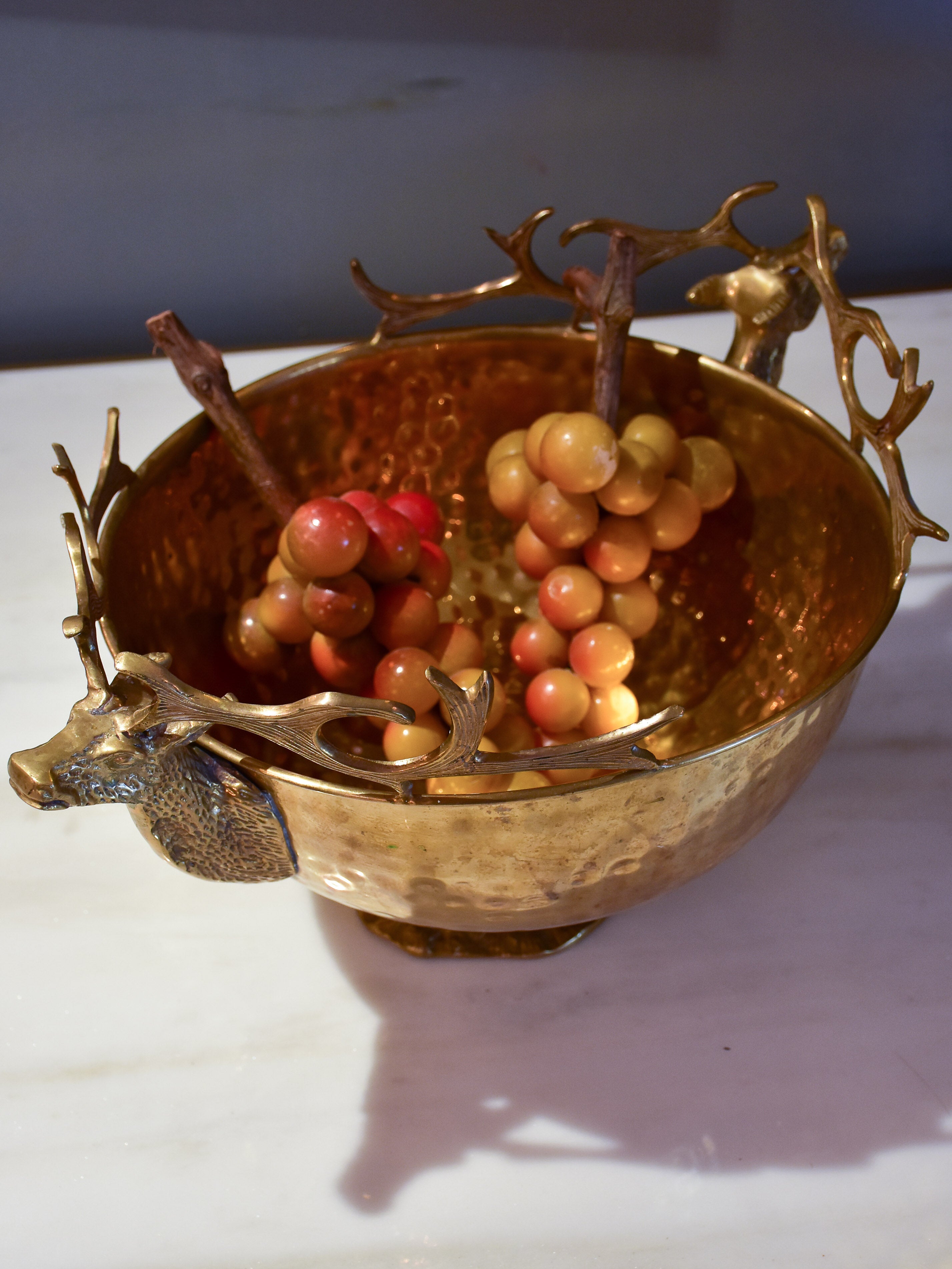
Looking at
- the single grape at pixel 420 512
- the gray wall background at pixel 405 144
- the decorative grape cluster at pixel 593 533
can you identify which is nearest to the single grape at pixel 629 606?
the decorative grape cluster at pixel 593 533

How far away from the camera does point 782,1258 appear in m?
0.40

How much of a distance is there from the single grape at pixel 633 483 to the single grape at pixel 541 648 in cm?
7

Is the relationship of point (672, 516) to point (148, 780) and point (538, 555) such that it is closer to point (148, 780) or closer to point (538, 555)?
point (538, 555)

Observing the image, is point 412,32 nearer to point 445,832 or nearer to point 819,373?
point 819,373

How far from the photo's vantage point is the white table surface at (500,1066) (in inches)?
16.1

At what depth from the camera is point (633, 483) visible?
0.53 m

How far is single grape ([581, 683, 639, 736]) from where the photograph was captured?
53cm

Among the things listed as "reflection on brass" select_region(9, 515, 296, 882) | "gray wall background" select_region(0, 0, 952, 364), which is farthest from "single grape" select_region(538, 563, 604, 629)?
"gray wall background" select_region(0, 0, 952, 364)

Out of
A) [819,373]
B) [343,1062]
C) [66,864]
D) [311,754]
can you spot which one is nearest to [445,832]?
[311,754]

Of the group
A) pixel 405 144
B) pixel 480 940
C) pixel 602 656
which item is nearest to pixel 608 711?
pixel 602 656

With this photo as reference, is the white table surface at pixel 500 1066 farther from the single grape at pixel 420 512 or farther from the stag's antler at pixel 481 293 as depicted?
the stag's antler at pixel 481 293

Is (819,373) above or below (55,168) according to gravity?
below

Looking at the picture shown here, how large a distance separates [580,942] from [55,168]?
2.28 ft

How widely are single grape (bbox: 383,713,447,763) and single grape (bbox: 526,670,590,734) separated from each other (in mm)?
58
